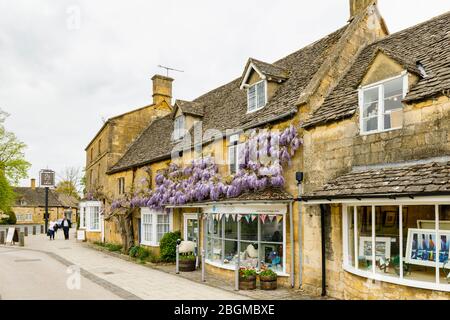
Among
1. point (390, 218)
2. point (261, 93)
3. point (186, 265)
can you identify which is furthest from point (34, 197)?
point (390, 218)

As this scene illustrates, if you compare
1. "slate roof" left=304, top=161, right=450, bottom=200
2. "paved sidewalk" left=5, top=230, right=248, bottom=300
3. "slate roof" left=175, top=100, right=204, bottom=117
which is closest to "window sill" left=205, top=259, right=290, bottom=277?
"paved sidewalk" left=5, top=230, right=248, bottom=300

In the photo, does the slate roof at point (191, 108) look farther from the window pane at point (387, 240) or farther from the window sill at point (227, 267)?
the window pane at point (387, 240)

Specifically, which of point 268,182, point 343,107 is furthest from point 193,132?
point 343,107

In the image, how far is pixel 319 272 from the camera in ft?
34.7

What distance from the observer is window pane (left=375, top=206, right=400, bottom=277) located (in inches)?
332

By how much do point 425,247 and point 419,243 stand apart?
0.43 ft

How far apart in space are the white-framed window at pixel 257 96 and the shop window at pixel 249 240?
13.9 feet

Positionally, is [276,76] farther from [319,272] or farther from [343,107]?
[319,272]

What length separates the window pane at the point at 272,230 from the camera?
39.1 ft

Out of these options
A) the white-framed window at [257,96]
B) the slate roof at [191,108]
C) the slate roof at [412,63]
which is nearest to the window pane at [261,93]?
the white-framed window at [257,96]

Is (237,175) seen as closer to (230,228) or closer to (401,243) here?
(230,228)

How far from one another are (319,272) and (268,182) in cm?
302

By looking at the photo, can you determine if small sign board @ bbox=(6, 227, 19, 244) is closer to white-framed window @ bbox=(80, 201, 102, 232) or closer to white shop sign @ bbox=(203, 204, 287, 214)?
white-framed window @ bbox=(80, 201, 102, 232)

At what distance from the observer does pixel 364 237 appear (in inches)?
365
